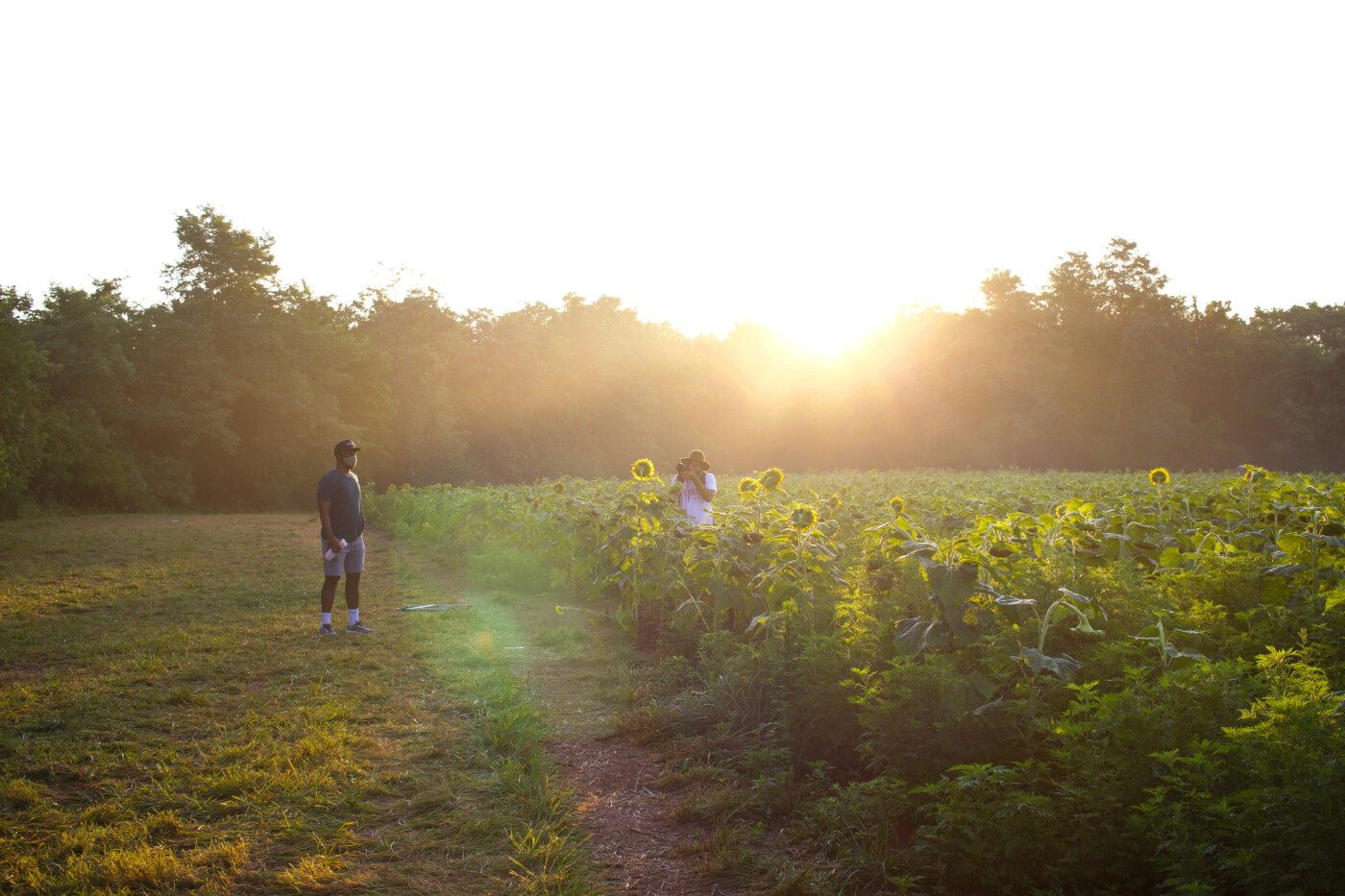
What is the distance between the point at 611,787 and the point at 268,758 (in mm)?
1627

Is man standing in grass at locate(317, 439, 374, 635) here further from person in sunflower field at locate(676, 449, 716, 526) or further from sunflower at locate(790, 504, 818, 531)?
sunflower at locate(790, 504, 818, 531)

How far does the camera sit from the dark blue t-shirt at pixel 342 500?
6754mm

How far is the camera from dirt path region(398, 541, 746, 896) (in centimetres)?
285

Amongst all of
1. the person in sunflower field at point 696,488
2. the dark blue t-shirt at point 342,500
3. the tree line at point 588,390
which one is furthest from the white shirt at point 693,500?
the tree line at point 588,390

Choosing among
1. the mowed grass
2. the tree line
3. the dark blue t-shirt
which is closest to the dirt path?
the mowed grass

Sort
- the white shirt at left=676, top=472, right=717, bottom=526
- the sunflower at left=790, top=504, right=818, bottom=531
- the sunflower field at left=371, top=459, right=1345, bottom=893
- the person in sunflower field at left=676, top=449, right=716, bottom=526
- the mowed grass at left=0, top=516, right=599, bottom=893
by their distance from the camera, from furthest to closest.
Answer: the white shirt at left=676, top=472, right=717, bottom=526
the person in sunflower field at left=676, top=449, right=716, bottom=526
the sunflower at left=790, top=504, right=818, bottom=531
the mowed grass at left=0, top=516, right=599, bottom=893
the sunflower field at left=371, top=459, right=1345, bottom=893

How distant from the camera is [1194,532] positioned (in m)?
4.25

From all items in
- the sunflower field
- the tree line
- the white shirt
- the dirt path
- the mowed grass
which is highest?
the tree line

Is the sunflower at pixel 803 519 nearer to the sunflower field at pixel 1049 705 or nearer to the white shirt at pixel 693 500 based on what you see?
the sunflower field at pixel 1049 705

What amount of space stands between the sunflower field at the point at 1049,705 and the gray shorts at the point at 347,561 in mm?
3349

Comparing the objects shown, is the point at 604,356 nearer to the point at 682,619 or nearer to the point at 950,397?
the point at 950,397

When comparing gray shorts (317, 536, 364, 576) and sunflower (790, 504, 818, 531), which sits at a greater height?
sunflower (790, 504, 818, 531)

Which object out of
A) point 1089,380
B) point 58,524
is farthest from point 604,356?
point 58,524

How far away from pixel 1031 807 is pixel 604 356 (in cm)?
4396
